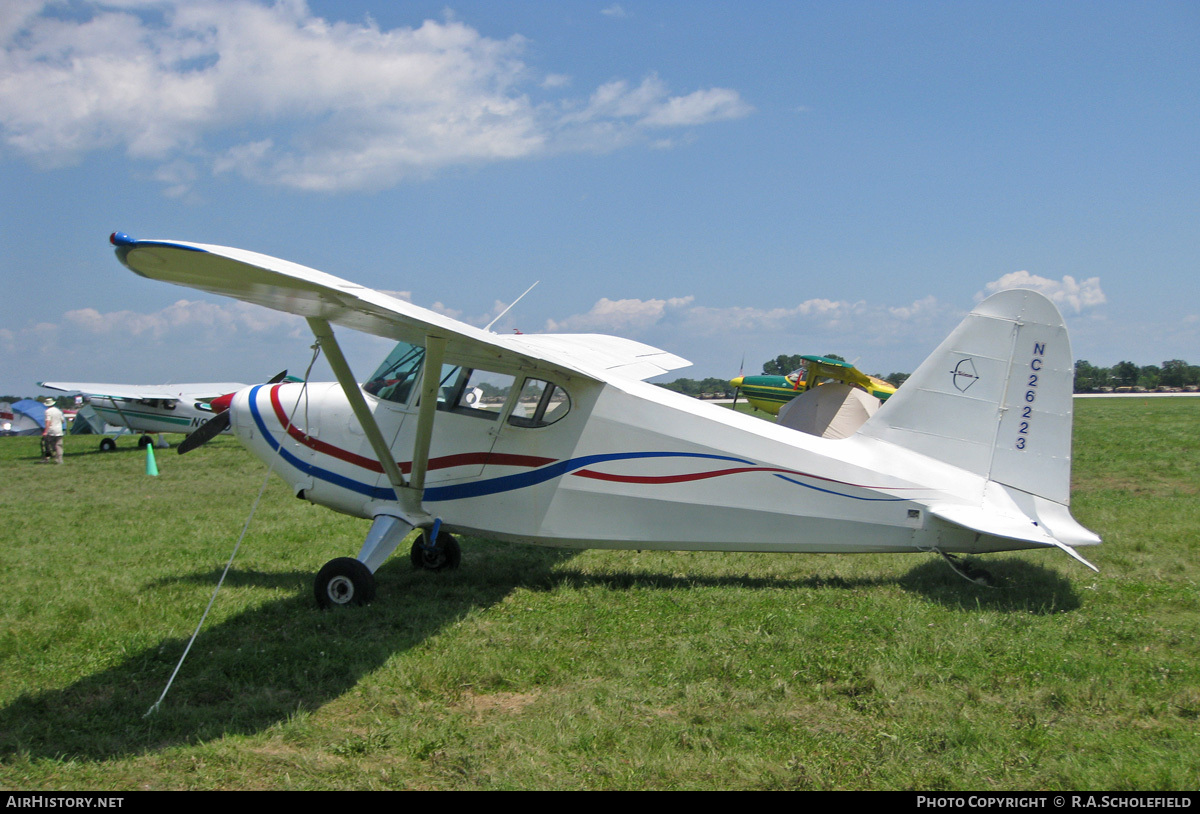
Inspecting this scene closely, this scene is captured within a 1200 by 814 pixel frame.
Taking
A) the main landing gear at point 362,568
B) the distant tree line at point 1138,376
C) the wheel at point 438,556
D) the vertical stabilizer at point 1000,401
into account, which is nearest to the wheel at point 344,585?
the main landing gear at point 362,568

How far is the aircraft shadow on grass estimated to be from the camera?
149 inches

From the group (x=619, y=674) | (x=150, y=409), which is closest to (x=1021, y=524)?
(x=619, y=674)

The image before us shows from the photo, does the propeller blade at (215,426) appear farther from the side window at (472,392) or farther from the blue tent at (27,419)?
the blue tent at (27,419)

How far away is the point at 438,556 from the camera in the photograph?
23.1 feet

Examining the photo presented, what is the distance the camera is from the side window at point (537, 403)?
6.11 meters

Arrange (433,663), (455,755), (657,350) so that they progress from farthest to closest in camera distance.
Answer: (657,350) → (433,663) → (455,755)

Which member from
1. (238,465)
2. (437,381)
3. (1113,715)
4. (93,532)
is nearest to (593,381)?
(437,381)

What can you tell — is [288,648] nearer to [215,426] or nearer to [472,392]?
[472,392]

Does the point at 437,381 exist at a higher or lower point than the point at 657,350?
lower

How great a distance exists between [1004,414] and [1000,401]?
10 cm

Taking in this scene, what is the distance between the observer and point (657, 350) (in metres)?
9.86

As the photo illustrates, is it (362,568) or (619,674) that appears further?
(362,568)

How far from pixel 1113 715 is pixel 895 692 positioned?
1.01 m

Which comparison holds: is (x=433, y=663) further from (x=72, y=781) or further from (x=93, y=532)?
(x=93, y=532)
